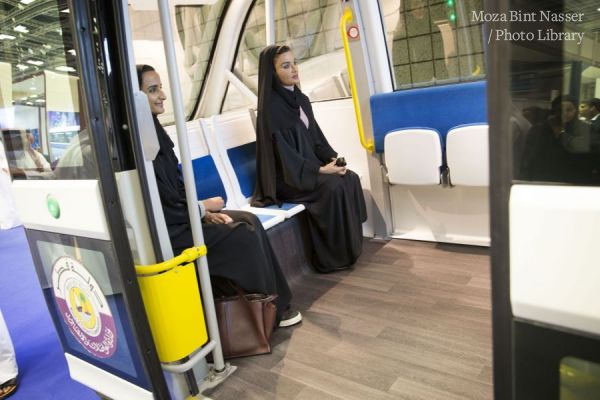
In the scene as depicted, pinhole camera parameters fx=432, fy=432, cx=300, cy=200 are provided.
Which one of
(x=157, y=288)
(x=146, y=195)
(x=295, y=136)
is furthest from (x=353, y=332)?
(x=295, y=136)

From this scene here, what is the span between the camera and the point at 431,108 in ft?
9.96

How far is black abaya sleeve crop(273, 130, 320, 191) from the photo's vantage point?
10.0 ft

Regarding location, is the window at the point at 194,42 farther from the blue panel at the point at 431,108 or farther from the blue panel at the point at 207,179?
the blue panel at the point at 431,108

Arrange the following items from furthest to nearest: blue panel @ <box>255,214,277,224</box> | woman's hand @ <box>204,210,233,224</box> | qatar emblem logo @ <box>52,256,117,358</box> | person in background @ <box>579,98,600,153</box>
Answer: blue panel @ <box>255,214,277,224</box>
woman's hand @ <box>204,210,233,224</box>
qatar emblem logo @ <box>52,256,117,358</box>
person in background @ <box>579,98,600,153</box>

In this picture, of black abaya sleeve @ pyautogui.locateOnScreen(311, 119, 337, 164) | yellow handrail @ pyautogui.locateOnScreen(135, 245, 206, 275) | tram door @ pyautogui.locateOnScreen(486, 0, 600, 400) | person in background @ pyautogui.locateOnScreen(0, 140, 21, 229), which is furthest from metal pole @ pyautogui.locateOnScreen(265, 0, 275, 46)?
person in background @ pyautogui.locateOnScreen(0, 140, 21, 229)

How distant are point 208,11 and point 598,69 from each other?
429 centimetres

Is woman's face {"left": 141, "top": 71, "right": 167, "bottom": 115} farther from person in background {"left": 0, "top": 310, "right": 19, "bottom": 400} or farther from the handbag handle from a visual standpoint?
person in background {"left": 0, "top": 310, "right": 19, "bottom": 400}

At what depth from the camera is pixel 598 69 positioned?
73cm

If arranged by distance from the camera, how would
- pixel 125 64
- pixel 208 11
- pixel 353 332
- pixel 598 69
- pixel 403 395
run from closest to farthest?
pixel 598 69 < pixel 125 64 < pixel 403 395 < pixel 353 332 < pixel 208 11

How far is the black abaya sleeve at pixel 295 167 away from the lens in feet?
10.0

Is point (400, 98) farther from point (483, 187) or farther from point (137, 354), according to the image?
point (137, 354)

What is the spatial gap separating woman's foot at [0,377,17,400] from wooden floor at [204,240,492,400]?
110cm

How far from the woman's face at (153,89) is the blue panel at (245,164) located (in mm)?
1135

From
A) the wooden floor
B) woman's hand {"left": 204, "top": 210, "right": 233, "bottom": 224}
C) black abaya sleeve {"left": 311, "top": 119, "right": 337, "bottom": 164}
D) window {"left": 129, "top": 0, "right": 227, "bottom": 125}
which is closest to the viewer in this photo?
the wooden floor
